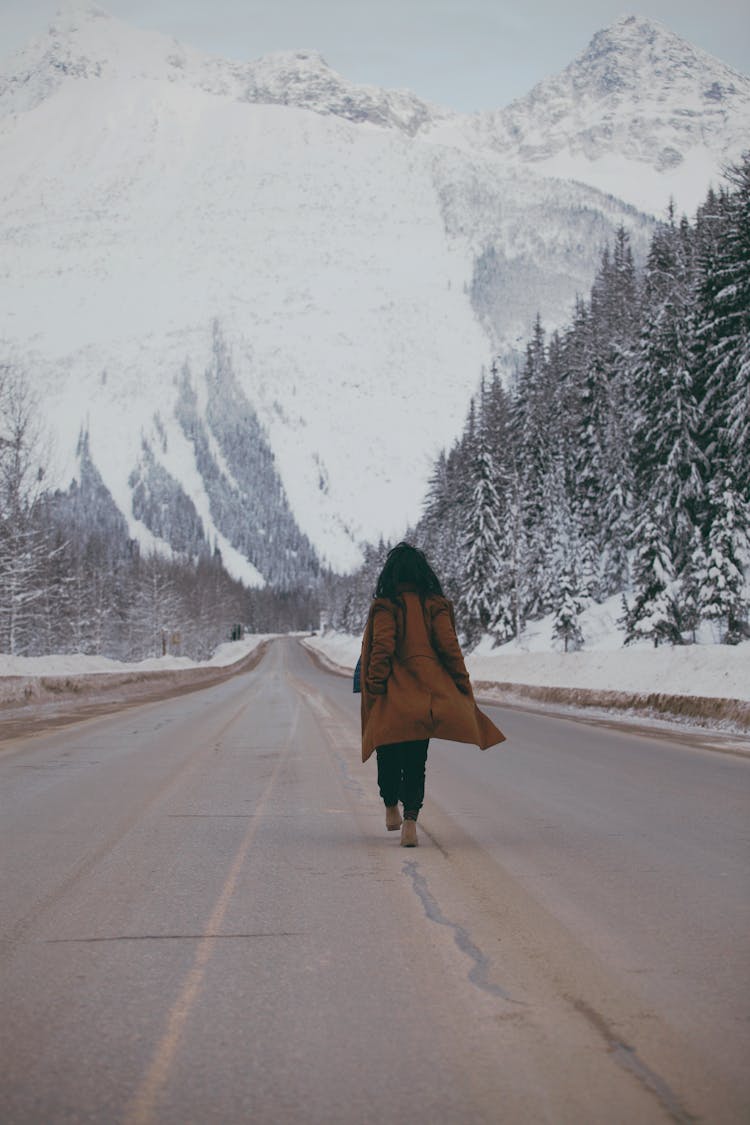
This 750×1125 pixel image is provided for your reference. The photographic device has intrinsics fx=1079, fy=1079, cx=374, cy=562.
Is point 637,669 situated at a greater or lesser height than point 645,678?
greater

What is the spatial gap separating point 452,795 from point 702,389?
37150 millimetres

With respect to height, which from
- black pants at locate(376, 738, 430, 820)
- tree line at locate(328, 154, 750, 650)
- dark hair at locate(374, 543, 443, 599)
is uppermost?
tree line at locate(328, 154, 750, 650)

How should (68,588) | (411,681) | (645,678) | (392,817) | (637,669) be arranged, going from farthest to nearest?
(68,588)
(637,669)
(645,678)
(392,817)
(411,681)

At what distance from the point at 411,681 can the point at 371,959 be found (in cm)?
277

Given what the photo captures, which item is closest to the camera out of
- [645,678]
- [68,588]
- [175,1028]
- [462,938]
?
[175,1028]

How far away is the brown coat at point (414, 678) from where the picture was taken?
6.99m

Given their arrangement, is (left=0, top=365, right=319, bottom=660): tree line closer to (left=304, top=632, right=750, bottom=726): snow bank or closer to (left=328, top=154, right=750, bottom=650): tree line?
(left=304, top=632, right=750, bottom=726): snow bank

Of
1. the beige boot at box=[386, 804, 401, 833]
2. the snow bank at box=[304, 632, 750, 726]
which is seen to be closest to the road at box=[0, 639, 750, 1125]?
the beige boot at box=[386, 804, 401, 833]

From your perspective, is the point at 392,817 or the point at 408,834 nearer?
the point at 408,834

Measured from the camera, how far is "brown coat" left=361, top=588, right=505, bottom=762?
22.9ft

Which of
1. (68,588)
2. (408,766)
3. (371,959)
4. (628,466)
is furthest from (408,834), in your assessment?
(68,588)

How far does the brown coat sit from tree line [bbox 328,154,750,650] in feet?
97.3

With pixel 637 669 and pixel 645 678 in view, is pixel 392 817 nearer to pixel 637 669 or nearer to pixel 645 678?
pixel 645 678

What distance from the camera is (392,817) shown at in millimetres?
7656
